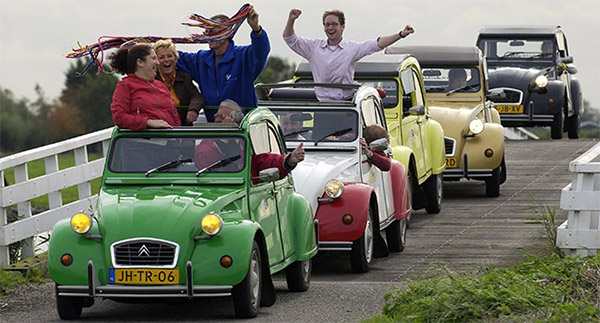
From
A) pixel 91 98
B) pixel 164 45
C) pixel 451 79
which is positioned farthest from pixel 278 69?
pixel 164 45

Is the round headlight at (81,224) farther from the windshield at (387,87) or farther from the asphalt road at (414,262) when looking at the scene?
the windshield at (387,87)

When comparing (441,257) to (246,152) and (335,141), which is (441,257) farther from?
(246,152)

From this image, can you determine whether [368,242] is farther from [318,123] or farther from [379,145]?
[318,123]

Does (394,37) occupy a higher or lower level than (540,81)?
Result: higher

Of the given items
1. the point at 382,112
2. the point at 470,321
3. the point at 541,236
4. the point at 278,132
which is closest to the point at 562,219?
the point at 541,236

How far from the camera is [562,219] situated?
18094 millimetres

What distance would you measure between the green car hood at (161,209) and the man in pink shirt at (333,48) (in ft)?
16.5

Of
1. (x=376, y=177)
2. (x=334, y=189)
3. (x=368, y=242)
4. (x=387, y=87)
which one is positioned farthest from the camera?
(x=387, y=87)

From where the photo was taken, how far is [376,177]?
1505cm

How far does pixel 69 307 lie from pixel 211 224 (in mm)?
1271

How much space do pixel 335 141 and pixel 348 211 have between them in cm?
145

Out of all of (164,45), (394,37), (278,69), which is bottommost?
(278,69)

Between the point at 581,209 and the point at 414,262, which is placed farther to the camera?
the point at 414,262

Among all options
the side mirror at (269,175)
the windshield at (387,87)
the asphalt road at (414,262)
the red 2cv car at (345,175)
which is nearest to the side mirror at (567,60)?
the asphalt road at (414,262)
